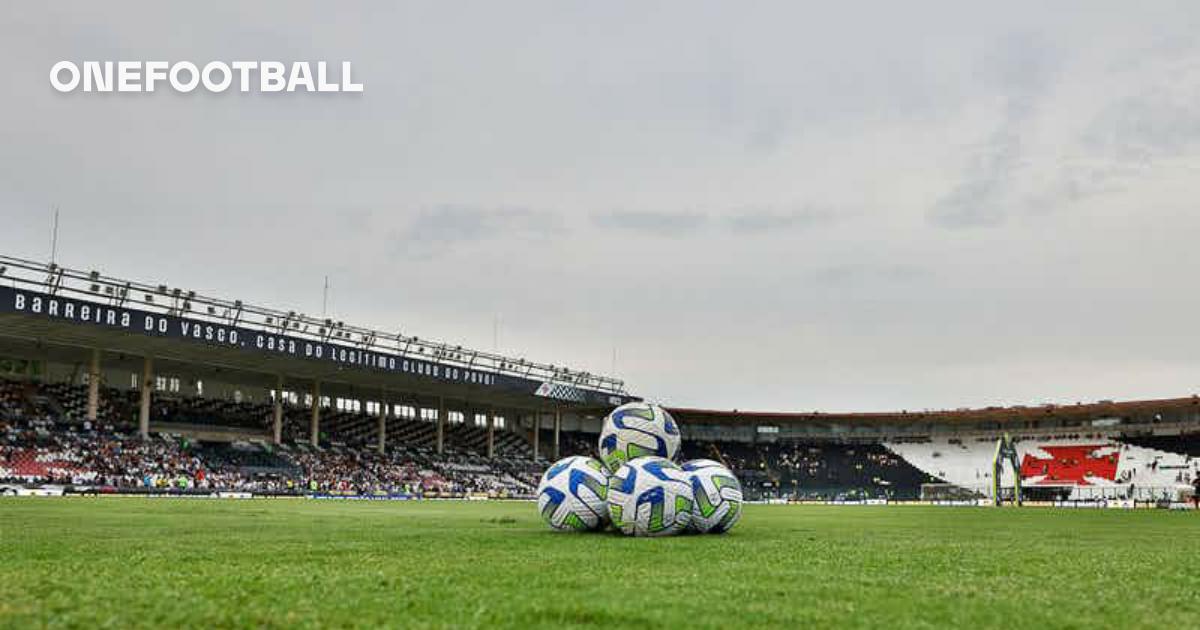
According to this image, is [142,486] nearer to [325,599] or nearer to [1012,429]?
[325,599]

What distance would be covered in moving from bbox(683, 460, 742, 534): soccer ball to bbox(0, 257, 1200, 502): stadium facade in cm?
4265

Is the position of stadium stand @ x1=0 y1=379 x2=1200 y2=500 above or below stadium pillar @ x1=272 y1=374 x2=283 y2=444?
below

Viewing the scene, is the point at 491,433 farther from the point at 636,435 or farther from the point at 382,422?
the point at 636,435

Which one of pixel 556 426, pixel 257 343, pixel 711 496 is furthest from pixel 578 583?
pixel 556 426

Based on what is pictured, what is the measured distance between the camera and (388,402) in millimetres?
81625

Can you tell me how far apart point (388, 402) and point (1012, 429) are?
183ft

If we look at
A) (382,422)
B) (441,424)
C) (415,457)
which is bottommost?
(415,457)

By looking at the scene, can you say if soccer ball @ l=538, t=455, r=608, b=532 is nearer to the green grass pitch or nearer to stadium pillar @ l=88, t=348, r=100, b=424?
the green grass pitch

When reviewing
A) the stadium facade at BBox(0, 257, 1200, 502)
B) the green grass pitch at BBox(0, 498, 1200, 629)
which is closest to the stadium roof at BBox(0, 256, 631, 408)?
the stadium facade at BBox(0, 257, 1200, 502)

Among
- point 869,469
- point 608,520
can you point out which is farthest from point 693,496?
point 869,469

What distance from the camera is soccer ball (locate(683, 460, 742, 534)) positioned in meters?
15.3

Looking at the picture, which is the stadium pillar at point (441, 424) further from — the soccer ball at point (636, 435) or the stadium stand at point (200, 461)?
the soccer ball at point (636, 435)

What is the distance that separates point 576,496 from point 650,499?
1748 millimetres

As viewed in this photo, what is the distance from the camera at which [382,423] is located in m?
76.2
